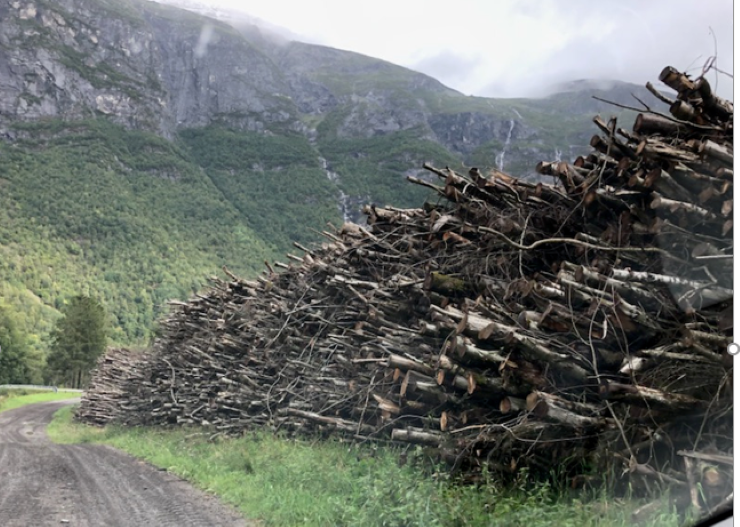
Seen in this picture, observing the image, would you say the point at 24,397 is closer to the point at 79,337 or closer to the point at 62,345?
the point at 62,345

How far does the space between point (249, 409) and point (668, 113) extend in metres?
7.84

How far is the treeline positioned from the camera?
65.1 ft

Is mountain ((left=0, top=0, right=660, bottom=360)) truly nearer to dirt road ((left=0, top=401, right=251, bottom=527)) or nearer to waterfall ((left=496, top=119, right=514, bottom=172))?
waterfall ((left=496, top=119, right=514, bottom=172))

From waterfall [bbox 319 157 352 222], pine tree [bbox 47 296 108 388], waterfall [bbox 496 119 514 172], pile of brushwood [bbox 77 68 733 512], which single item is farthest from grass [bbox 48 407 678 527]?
pine tree [bbox 47 296 108 388]

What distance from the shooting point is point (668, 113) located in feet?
14.6

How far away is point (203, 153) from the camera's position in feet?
192

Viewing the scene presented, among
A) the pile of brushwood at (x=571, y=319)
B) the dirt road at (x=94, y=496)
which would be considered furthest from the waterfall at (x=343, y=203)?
the dirt road at (x=94, y=496)

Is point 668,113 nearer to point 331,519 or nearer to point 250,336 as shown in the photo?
point 331,519

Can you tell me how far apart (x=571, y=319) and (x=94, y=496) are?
504 cm

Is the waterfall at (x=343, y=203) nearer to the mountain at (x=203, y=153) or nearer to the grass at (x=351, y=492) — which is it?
the mountain at (x=203, y=153)

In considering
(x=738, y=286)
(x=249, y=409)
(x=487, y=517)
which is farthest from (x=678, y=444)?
(x=249, y=409)

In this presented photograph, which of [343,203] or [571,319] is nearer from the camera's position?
[571,319]

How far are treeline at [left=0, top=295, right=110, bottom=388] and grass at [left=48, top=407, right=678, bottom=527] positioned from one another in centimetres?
1237

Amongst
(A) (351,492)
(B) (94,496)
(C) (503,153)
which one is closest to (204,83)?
(C) (503,153)
